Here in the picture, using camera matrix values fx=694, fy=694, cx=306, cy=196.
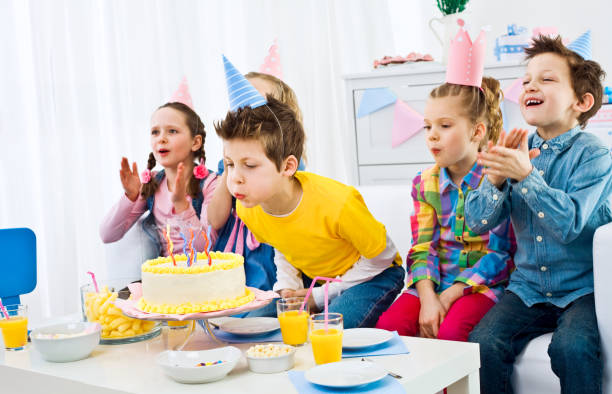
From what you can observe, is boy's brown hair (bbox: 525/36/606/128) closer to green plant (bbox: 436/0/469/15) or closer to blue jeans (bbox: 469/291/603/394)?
blue jeans (bbox: 469/291/603/394)

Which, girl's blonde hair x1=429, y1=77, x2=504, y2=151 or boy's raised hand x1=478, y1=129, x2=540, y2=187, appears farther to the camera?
girl's blonde hair x1=429, y1=77, x2=504, y2=151

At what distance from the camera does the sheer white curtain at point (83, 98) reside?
2688 mm

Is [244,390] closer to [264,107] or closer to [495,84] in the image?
[264,107]

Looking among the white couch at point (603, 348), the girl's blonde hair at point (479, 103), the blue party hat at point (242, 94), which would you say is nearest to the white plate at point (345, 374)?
the white couch at point (603, 348)

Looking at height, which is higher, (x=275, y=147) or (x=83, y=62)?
(x=83, y=62)

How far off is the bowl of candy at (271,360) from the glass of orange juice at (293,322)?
12 cm

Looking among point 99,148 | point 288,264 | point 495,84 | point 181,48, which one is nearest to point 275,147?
point 288,264

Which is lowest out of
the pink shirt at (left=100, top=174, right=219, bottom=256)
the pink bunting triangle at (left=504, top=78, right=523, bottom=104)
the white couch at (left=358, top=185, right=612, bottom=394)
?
the white couch at (left=358, top=185, right=612, bottom=394)

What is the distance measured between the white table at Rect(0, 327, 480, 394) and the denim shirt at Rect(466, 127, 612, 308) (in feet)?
1.63

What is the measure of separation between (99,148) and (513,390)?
6.38 ft

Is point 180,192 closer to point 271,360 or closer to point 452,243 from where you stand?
point 452,243

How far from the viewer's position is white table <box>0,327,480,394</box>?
124 centimetres

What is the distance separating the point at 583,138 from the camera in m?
1.86

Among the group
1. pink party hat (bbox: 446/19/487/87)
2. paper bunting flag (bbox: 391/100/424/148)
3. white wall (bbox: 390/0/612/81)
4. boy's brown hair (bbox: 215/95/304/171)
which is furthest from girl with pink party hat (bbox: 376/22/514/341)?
white wall (bbox: 390/0/612/81)
